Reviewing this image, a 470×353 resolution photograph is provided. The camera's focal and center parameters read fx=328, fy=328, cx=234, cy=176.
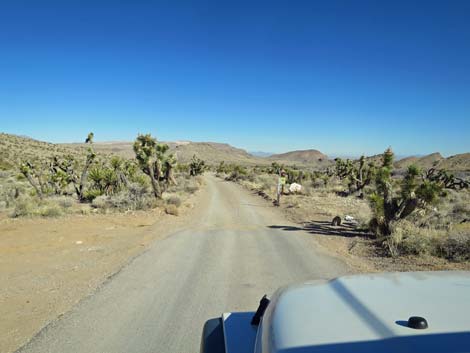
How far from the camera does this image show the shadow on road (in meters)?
11.5

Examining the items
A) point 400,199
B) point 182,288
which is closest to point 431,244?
point 400,199

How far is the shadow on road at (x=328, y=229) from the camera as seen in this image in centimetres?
1146

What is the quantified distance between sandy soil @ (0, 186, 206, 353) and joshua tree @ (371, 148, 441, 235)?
7041 mm

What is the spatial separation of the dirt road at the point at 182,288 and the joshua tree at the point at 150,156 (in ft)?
27.8

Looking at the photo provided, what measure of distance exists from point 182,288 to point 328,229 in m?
7.64

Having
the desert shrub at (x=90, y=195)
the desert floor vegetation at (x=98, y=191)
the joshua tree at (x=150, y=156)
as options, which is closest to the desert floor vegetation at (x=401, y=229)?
the desert floor vegetation at (x=98, y=191)

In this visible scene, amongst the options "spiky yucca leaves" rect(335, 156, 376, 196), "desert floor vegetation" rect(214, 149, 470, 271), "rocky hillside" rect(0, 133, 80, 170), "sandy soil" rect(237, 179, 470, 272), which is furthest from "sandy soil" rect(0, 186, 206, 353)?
"rocky hillside" rect(0, 133, 80, 170)

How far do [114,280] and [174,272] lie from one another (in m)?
1.22

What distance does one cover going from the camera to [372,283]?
2291 millimetres

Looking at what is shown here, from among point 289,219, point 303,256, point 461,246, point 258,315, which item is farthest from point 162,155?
point 258,315

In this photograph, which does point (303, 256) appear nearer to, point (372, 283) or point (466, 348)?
point (372, 283)

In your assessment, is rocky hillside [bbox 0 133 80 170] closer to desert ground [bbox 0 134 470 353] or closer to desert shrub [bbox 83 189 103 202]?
desert shrub [bbox 83 189 103 202]

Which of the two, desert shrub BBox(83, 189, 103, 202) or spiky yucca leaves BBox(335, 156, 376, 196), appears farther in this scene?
spiky yucca leaves BBox(335, 156, 376, 196)

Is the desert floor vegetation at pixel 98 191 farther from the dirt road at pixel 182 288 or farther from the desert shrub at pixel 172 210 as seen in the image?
the dirt road at pixel 182 288
